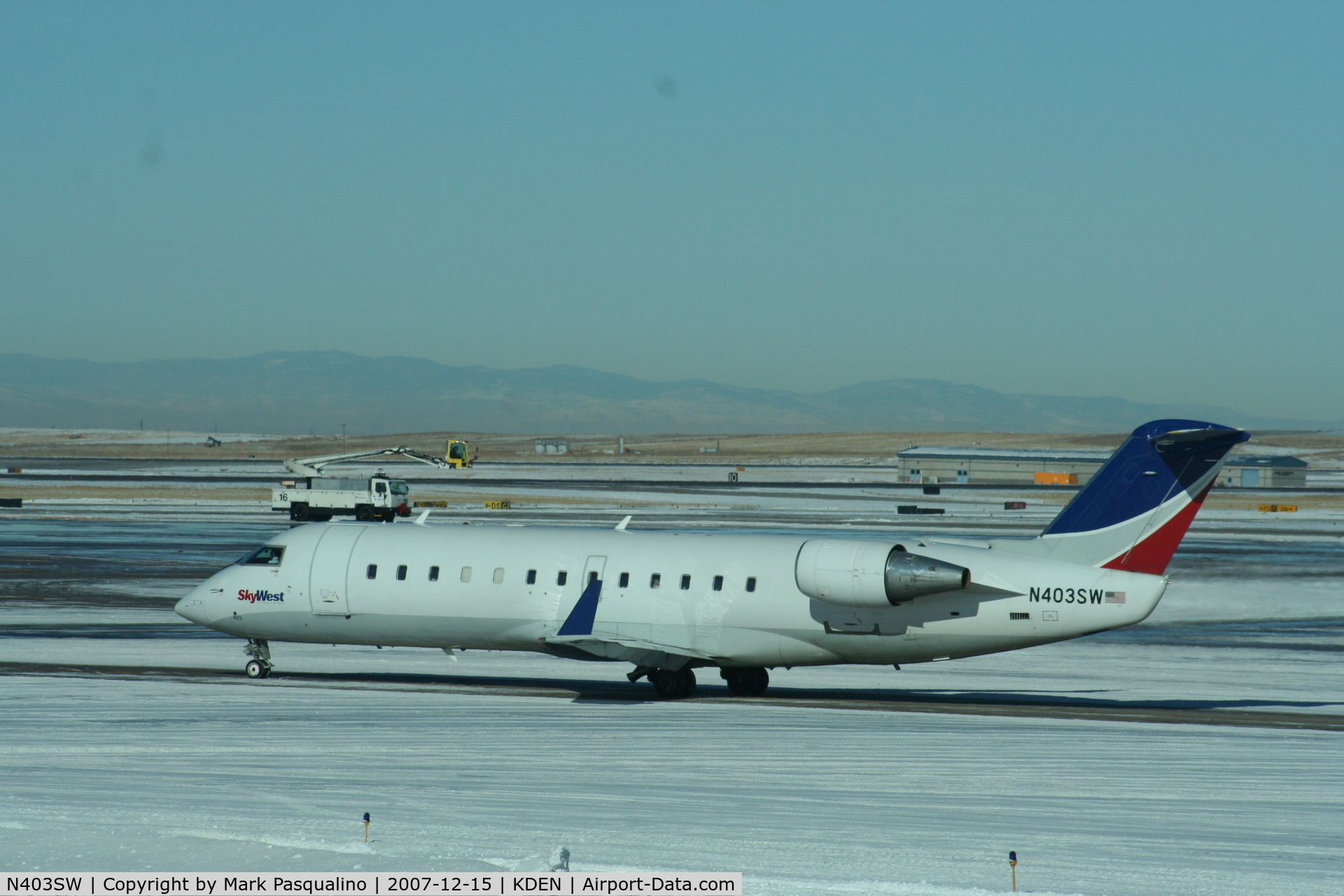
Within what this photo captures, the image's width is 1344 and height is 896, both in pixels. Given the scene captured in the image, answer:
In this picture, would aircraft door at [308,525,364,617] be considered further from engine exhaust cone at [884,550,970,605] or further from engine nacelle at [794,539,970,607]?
engine exhaust cone at [884,550,970,605]

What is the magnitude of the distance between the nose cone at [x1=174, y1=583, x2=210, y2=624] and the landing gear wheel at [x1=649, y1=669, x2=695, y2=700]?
31.3ft

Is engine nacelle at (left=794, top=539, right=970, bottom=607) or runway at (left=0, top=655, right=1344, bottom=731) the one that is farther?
engine nacelle at (left=794, top=539, right=970, bottom=607)

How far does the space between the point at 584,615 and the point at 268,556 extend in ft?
23.8

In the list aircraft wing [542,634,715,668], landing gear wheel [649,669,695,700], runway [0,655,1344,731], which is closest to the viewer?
runway [0,655,1344,731]

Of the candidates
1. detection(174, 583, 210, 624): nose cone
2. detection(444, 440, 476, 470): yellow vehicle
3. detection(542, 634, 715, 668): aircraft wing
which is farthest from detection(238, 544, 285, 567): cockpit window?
detection(444, 440, 476, 470): yellow vehicle

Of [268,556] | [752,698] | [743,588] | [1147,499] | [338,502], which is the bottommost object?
[752,698]

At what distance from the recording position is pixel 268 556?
2692cm

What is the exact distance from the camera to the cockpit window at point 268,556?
26828 millimetres

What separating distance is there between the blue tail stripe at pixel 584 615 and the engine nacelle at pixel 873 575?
3795 mm

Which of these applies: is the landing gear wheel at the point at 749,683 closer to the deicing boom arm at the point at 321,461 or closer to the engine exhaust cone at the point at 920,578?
the engine exhaust cone at the point at 920,578

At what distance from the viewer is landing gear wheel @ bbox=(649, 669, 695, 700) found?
24641mm

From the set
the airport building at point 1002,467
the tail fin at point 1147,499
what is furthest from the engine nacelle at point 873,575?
the airport building at point 1002,467

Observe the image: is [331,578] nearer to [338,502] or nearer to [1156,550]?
[1156,550]

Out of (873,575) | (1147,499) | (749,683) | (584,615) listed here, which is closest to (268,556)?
(584,615)
